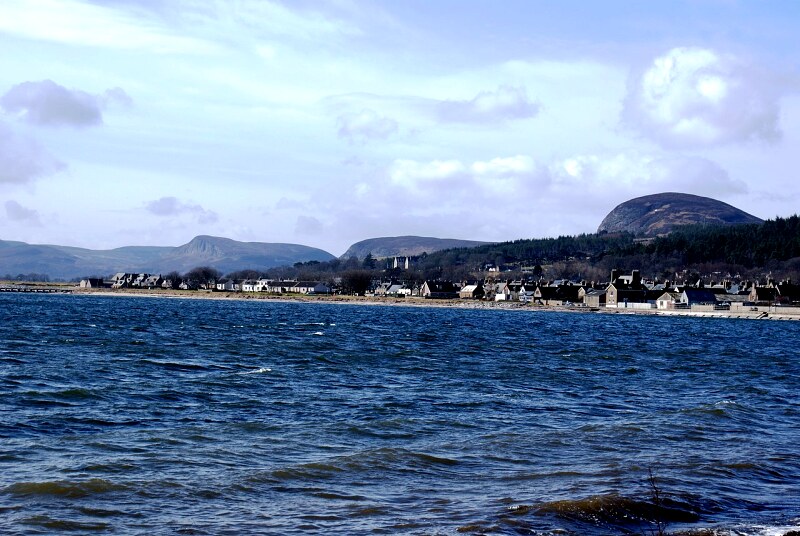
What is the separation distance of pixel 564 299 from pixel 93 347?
13870 cm

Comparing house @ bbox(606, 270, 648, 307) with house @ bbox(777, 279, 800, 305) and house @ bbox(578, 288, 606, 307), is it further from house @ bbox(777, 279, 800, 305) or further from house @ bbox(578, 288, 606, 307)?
house @ bbox(777, 279, 800, 305)

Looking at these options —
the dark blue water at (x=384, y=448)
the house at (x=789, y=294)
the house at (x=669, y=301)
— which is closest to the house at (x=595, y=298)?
the house at (x=669, y=301)

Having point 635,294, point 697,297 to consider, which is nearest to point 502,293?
point 635,294

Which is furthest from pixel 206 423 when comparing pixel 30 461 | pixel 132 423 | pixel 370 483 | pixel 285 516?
pixel 285 516

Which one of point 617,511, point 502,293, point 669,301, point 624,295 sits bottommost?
point 617,511

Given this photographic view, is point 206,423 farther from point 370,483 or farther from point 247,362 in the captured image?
point 247,362

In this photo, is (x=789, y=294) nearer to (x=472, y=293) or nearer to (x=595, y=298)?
(x=595, y=298)

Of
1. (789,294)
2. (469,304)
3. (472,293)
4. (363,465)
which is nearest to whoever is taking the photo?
(363,465)

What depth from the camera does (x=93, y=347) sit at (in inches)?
1556

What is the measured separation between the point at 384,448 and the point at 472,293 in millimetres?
175028

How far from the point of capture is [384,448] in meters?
16.2

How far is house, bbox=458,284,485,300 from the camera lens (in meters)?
189

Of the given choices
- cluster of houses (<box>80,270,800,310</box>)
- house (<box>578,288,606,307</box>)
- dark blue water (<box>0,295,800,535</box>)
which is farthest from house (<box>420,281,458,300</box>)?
dark blue water (<box>0,295,800,535</box>)

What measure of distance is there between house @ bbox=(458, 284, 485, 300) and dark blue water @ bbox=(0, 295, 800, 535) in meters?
155
